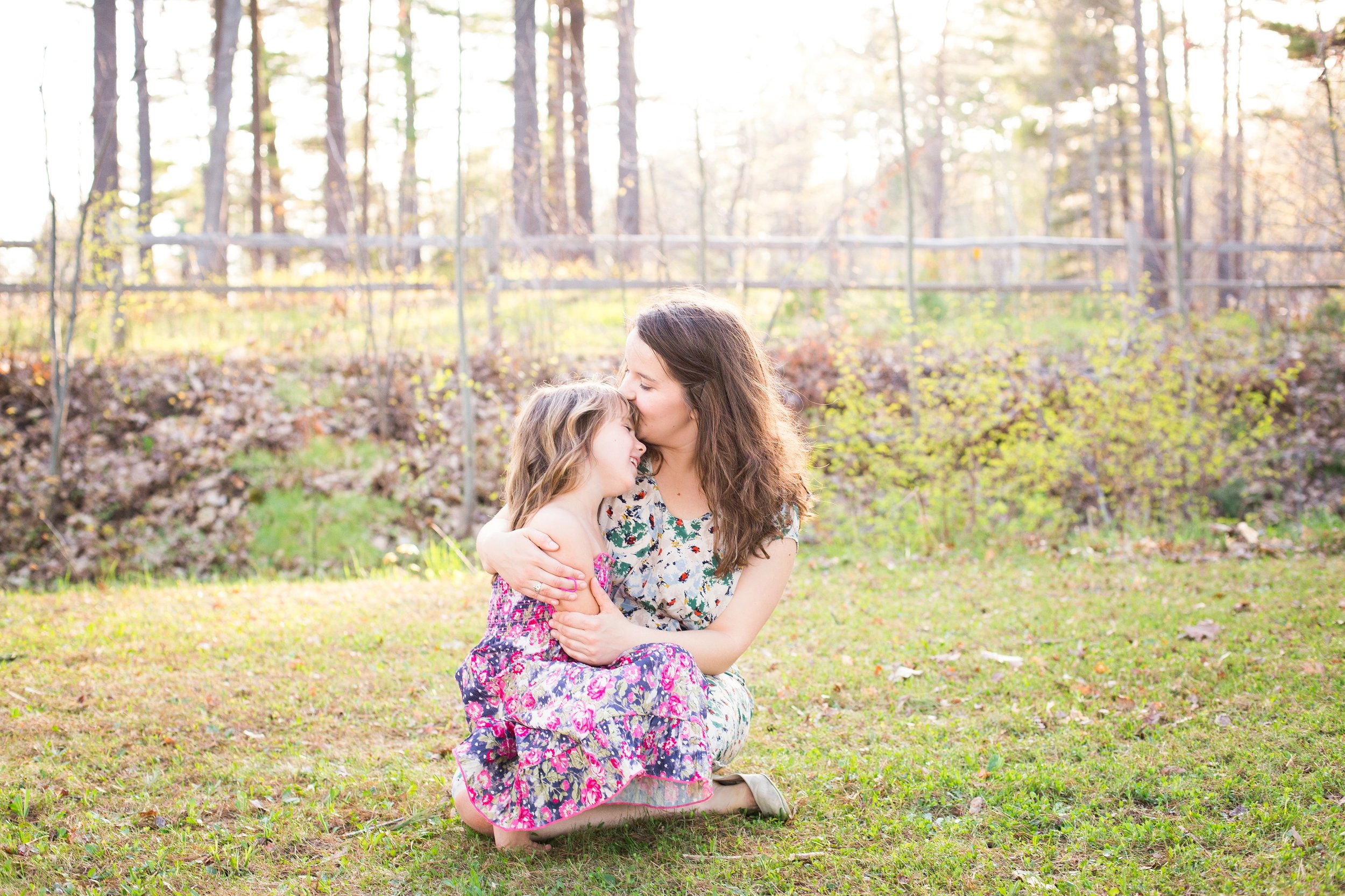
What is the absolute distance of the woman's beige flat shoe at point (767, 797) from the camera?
2.75m

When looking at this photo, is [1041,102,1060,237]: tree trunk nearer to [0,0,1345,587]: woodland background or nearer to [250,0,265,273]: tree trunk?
[0,0,1345,587]: woodland background

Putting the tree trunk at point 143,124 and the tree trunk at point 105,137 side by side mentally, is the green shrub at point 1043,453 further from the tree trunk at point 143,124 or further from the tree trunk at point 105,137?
the tree trunk at point 105,137

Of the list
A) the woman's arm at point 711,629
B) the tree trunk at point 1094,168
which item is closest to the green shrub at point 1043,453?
the woman's arm at point 711,629

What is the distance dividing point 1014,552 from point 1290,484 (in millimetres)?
4040

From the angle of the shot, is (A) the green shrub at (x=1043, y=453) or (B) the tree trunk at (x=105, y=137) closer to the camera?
(A) the green shrub at (x=1043, y=453)

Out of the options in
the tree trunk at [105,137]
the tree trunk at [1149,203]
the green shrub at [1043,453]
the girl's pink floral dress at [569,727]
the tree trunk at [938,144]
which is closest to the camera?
the girl's pink floral dress at [569,727]

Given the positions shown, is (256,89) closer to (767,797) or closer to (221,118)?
(221,118)

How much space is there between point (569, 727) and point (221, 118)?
13761 mm

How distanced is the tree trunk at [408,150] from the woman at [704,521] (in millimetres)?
6408

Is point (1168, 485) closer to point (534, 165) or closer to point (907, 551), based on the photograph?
point (907, 551)

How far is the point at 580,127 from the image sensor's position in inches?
498

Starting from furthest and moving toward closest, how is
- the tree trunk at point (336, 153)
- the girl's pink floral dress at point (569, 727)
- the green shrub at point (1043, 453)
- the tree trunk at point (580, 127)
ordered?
the tree trunk at point (580, 127) < the tree trunk at point (336, 153) < the green shrub at point (1043, 453) < the girl's pink floral dress at point (569, 727)

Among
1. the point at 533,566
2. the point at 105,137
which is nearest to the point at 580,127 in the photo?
the point at 105,137

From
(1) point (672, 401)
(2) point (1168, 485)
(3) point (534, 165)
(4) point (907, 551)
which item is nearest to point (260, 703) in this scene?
(1) point (672, 401)
